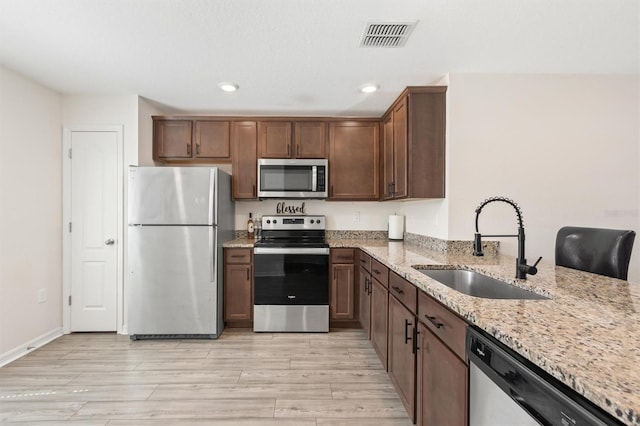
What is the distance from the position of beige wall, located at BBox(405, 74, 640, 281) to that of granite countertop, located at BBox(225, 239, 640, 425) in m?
0.97

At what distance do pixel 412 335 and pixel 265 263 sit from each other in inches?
72.2

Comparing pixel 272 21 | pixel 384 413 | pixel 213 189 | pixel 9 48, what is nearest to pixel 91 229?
pixel 213 189

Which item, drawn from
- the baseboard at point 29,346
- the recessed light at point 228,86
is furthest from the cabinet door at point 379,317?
the baseboard at point 29,346

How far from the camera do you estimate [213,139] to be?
3.48 metres

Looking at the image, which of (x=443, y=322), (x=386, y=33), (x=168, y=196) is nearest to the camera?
(x=443, y=322)

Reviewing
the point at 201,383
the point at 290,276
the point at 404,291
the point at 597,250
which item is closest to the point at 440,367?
the point at 404,291

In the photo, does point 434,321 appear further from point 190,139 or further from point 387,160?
point 190,139

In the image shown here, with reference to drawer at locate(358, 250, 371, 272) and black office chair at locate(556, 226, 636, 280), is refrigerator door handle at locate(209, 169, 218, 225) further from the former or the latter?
black office chair at locate(556, 226, 636, 280)

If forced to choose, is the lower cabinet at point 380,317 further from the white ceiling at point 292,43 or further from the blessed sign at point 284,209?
the white ceiling at point 292,43

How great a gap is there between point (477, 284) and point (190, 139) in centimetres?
317

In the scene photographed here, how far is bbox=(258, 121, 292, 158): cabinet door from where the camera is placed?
3488 millimetres

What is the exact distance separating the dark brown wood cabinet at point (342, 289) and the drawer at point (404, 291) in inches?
45.2

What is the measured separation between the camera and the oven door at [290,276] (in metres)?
3.13

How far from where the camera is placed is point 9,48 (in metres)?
2.21
